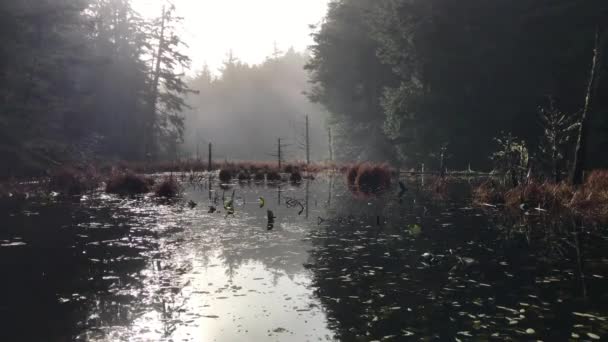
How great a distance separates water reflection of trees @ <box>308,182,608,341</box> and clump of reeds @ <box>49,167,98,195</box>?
44.1 feet

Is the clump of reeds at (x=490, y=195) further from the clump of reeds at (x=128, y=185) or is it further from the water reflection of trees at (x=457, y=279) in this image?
the clump of reeds at (x=128, y=185)

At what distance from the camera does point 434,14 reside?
108 ft

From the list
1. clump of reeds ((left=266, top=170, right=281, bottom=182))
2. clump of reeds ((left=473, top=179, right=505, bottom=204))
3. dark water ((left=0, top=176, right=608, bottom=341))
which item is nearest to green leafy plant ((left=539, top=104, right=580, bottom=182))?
clump of reeds ((left=473, top=179, right=505, bottom=204))

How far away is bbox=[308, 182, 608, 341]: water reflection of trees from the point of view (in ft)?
18.3

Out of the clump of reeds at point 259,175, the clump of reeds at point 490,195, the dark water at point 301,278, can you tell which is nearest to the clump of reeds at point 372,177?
the clump of reeds at point 259,175

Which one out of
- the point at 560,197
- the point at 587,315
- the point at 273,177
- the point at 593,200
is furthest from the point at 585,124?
the point at 273,177

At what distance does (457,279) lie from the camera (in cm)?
746

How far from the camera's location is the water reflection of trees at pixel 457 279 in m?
5.59

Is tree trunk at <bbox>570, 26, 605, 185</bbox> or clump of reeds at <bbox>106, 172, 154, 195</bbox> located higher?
tree trunk at <bbox>570, 26, 605, 185</bbox>

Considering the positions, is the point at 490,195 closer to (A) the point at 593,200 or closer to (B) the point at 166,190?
(A) the point at 593,200

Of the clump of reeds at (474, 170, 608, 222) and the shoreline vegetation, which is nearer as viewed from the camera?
the clump of reeds at (474, 170, 608, 222)

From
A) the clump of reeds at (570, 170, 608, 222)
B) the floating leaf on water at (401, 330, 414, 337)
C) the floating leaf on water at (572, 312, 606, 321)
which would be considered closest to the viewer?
the floating leaf on water at (401, 330, 414, 337)

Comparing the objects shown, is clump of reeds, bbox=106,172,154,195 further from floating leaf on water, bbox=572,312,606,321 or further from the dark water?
floating leaf on water, bbox=572,312,606,321

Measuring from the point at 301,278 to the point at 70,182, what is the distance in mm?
17028
